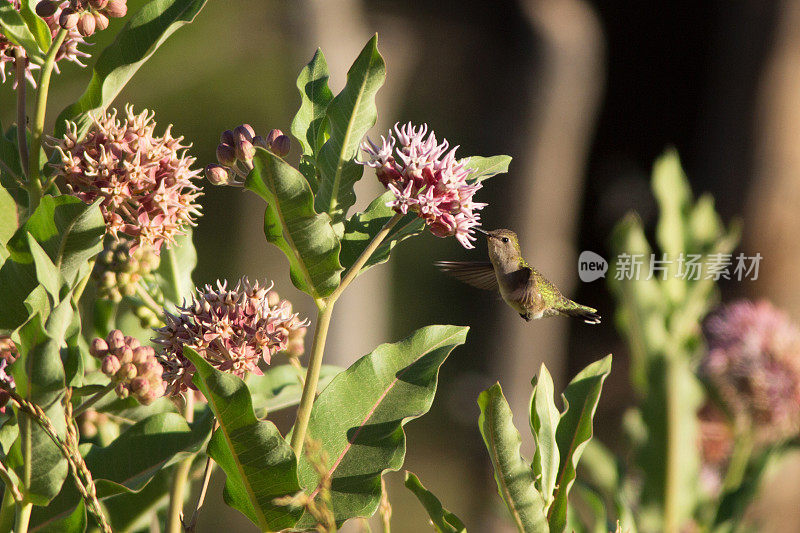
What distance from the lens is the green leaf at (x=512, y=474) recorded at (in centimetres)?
66

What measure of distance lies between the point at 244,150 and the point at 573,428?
37 centimetres

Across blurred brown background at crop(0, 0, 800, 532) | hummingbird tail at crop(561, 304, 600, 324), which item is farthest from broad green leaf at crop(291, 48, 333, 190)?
blurred brown background at crop(0, 0, 800, 532)

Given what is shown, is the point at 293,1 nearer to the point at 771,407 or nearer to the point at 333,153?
the point at 771,407

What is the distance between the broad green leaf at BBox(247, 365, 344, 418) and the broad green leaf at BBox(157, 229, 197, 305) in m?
0.13

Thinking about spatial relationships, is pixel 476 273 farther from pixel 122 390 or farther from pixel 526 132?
pixel 526 132

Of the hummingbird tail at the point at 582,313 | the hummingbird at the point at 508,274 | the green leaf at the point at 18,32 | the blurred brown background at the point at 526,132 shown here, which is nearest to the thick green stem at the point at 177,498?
the green leaf at the point at 18,32

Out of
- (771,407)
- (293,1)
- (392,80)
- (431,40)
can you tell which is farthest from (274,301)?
(431,40)

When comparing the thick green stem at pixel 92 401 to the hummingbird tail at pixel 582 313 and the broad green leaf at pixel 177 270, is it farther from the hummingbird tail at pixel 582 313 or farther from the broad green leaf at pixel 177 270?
the hummingbird tail at pixel 582 313

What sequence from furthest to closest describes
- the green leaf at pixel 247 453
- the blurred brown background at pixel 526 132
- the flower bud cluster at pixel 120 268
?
the blurred brown background at pixel 526 132
the flower bud cluster at pixel 120 268
the green leaf at pixel 247 453

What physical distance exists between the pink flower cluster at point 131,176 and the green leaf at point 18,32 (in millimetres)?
61

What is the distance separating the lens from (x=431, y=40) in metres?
6.86

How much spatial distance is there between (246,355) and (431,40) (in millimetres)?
6530

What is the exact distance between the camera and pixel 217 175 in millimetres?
678

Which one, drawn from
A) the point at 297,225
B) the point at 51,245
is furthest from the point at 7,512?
the point at 297,225
